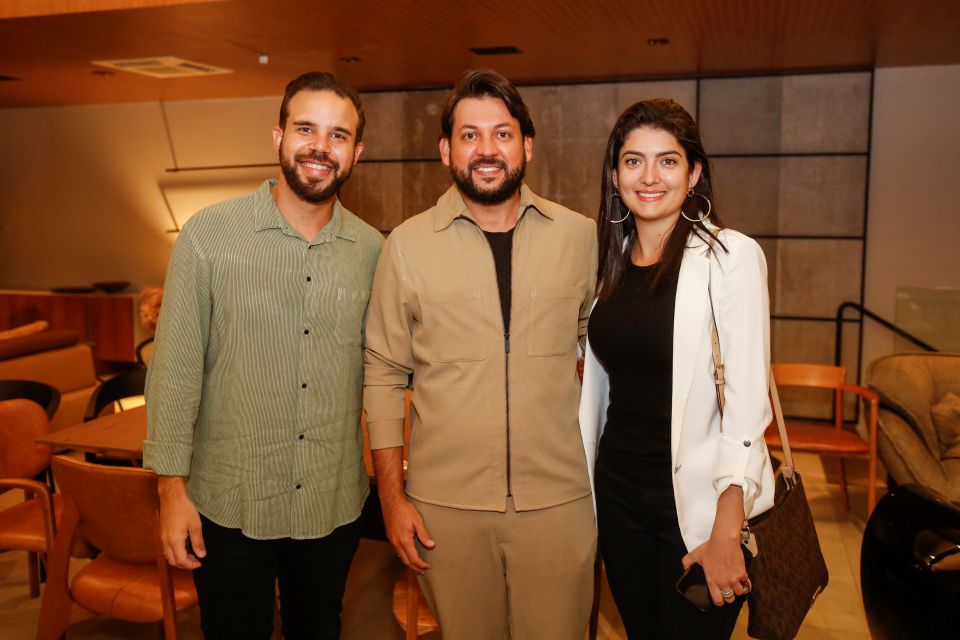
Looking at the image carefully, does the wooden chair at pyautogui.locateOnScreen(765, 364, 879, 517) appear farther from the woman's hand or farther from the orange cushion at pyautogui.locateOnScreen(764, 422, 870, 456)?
the woman's hand

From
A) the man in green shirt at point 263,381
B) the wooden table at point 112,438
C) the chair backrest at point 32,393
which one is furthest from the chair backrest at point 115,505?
the chair backrest at point 32,393

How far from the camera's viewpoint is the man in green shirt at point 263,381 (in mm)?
1944

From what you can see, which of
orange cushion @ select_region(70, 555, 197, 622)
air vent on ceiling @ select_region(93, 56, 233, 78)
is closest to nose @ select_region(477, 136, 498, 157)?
orange cushion @ select_region(70, 555, 197, 622)

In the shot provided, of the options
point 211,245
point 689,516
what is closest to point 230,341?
point 211,245

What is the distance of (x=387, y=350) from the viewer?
79.7 inches

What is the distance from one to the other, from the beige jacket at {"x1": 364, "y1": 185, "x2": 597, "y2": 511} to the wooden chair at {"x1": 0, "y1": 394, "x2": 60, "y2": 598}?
1.77m

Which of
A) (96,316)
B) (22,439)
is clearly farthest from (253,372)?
(96,316)

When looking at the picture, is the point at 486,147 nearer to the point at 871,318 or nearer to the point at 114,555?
the point at 114,555

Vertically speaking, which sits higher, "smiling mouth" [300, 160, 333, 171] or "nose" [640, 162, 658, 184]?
"smiling mouth" [300, 160, 333, 171]

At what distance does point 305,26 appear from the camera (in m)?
4.87

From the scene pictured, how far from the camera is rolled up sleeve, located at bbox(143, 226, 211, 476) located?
1922 millimetres

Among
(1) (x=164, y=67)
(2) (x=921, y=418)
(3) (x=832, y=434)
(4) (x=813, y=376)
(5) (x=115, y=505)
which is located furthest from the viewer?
(1) (x=164, y=67)

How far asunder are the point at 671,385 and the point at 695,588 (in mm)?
444

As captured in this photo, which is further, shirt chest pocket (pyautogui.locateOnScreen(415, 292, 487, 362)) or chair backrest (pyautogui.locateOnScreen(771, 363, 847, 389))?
chair backrest (pyautogui.locateOnScreen(771, 363, 847, 389))
